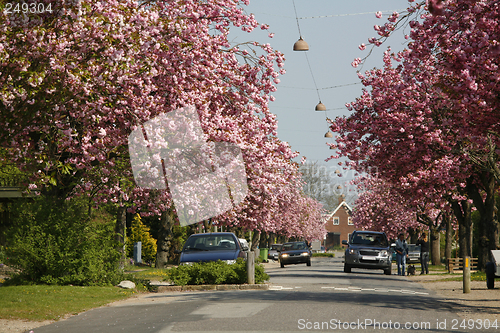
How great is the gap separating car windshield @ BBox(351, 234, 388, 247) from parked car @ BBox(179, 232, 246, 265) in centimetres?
940

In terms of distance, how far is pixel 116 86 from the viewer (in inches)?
564

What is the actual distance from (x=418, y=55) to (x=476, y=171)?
535 inches

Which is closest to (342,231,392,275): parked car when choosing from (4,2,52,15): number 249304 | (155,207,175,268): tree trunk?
(155,207,175,268): tree trunk

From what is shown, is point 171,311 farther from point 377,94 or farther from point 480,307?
point 377,94

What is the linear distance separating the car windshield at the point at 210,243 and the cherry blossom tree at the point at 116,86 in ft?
5.84

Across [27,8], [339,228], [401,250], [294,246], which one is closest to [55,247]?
[27,8]

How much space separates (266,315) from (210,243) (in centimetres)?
876

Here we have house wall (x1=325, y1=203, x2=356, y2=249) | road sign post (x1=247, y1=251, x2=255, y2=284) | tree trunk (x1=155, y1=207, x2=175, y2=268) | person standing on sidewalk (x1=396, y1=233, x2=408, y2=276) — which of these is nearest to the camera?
road sign post (x1=247, y1=251, x2=255, y2=284)

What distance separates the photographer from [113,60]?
12.4 m

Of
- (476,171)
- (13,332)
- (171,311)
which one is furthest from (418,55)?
(476,171)

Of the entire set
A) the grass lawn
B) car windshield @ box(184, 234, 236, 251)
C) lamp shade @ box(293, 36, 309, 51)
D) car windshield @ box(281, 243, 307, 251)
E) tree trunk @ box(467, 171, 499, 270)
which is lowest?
the grass lawn

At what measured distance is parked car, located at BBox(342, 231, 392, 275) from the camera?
26875 millimetres

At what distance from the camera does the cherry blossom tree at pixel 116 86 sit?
1148 centimetres

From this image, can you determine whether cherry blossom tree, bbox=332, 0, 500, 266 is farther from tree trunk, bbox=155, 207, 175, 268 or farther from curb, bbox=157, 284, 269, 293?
tree trunk, bbox=155, 207, 175, 268
